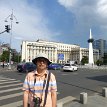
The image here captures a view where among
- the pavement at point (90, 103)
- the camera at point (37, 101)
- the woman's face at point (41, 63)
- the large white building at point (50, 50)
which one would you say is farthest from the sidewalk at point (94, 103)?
the large white building at point (50, 50)

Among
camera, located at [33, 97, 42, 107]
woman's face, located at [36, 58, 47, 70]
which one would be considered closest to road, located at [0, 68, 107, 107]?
woman's face, located at [36, 58, 47, 70]

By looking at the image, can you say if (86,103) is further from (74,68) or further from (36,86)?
(74,68)

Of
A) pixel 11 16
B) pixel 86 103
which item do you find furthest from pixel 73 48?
pixel 86 103

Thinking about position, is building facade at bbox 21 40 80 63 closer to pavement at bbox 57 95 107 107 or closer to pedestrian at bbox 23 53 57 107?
pavement at bbox 57 95 107 107

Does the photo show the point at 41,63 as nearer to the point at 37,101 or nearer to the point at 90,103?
the point at 37,101

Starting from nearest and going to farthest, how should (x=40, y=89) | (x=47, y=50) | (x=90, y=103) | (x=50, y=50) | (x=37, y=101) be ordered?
(x=37, y=101), (x=40, y=89), (x=90, y=103), (x=47, y=50), (x=50, y=50)

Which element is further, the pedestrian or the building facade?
the building facade

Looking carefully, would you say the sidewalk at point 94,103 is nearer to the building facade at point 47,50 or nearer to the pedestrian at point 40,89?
the pedestrian at point 40,89

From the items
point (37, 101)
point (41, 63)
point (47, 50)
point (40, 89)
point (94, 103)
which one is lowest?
point (94, 103)

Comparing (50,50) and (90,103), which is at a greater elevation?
(50,50)

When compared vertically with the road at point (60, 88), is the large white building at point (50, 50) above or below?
above

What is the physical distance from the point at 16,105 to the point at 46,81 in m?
5.91

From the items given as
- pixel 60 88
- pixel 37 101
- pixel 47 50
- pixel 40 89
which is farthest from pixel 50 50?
pixel 37 101

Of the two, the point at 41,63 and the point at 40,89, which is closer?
the point at 40,89
